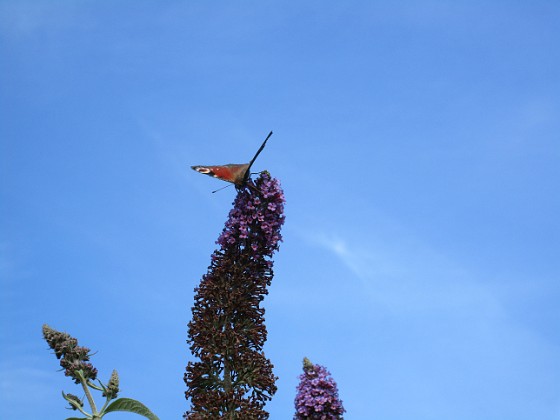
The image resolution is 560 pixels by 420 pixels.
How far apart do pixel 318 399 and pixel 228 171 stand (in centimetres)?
665

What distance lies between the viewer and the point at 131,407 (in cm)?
1205

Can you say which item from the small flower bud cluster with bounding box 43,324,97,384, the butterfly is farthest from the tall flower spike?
the small flower bud cluster with bounding box 43,324,97,384

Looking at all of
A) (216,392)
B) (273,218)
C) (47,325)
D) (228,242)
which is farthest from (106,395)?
(273,218)

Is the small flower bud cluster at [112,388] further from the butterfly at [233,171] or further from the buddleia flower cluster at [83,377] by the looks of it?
the butterfly at [233,171]

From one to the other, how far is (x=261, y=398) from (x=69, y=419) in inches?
190

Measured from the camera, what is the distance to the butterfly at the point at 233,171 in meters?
17.5

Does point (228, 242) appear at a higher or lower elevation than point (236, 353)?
higher

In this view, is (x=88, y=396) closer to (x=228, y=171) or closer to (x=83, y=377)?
(x=83, y=377)

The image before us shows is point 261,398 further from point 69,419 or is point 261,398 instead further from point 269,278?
point 69,419

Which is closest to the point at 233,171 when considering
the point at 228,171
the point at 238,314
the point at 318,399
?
the point at 228,171

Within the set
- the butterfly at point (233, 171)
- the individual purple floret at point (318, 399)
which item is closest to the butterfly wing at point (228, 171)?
the butterfly at point (233, 171)

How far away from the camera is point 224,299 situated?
1600 cm

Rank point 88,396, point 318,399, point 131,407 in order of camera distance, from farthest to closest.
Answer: point 318,399, point 88,396, point 131,407

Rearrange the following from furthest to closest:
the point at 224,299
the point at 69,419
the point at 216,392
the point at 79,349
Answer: the point at 224,299 → the point at 216,392 → the point at 79,349 → the point at 69,419
